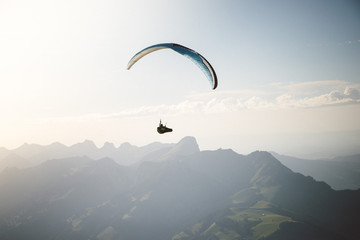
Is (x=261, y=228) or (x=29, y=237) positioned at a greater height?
(x=261, y=228)

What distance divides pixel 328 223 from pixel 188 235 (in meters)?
155

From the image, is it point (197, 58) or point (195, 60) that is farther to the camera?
point (195, 60)

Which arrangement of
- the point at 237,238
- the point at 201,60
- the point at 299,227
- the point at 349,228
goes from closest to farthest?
the point at 201,60, the point at 299,227, the point at 237,238, the point at 349,228

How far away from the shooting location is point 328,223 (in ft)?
651

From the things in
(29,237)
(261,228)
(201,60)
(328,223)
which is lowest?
(29,237)

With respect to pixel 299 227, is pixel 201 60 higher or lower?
higher

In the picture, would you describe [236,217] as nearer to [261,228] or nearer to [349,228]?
[261,228]

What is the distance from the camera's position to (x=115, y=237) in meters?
196

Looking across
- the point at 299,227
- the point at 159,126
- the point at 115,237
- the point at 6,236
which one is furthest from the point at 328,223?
the point at 6,236

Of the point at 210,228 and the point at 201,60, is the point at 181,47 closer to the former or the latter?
the point at 201,60

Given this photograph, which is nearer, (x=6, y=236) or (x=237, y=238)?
(x=237, y=238)

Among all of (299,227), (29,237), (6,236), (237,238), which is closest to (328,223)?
(299,227)

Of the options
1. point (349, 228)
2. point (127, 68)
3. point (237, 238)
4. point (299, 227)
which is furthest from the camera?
point (349, 228)

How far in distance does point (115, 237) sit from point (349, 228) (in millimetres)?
246394
